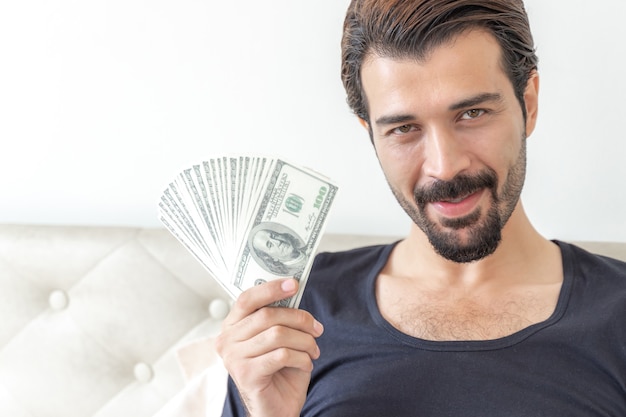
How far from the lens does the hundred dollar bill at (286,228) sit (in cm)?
125

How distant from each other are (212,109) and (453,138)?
0.70 m

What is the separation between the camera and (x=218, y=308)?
178cm

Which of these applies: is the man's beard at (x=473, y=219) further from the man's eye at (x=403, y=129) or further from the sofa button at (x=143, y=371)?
the sofa button at (x=143, y=371)

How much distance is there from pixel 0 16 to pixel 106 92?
0.92ft

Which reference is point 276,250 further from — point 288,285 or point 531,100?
point 531,100

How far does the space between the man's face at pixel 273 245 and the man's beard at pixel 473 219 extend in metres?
0.25

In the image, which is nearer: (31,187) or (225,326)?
(225,326)

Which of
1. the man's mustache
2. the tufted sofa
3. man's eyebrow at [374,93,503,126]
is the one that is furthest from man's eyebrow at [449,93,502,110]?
the tufted sofa

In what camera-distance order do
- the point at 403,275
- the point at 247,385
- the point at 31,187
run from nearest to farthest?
the point at 247,385, the point at 403,275, the point at 31,187

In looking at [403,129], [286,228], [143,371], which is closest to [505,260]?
[403,129]

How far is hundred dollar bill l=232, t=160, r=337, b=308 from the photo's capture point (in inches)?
49.3

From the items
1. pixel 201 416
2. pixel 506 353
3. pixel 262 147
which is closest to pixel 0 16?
pixel 262 147

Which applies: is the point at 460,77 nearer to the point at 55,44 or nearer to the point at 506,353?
the point at 506,353

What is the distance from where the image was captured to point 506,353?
4.35ft
